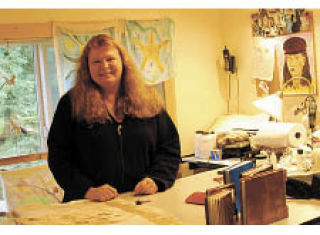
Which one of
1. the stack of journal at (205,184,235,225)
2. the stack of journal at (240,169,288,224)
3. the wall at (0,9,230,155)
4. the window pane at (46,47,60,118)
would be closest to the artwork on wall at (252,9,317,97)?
the wall at (0,9,230,155)

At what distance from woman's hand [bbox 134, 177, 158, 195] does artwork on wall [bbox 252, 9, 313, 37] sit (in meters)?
2.43

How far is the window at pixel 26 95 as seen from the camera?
3500 millimetres

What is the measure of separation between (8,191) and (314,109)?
7.21ft

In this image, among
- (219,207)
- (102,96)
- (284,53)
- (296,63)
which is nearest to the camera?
(219,207)

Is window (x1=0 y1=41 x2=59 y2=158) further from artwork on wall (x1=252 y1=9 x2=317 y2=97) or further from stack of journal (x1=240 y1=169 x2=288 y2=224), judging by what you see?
stack of journal (x1=240 y1=169 x2=288 y2=224)

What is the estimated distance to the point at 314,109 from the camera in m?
3.58

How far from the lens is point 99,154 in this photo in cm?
185

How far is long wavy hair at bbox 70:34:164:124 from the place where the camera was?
1851 mm

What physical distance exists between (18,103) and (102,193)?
2.00 meters

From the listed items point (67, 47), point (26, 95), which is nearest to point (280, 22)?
point (67, 47)

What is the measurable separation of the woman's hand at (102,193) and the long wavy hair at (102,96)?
0.84 ft

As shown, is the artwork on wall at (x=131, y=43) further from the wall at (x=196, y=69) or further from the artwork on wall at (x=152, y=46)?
the wall at (x=196, y=69)

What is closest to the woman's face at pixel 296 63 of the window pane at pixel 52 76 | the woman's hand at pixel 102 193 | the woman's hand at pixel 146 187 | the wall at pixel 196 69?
the wall at pixel 196 69

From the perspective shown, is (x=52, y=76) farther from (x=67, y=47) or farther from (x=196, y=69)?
(x=196, y=69)
